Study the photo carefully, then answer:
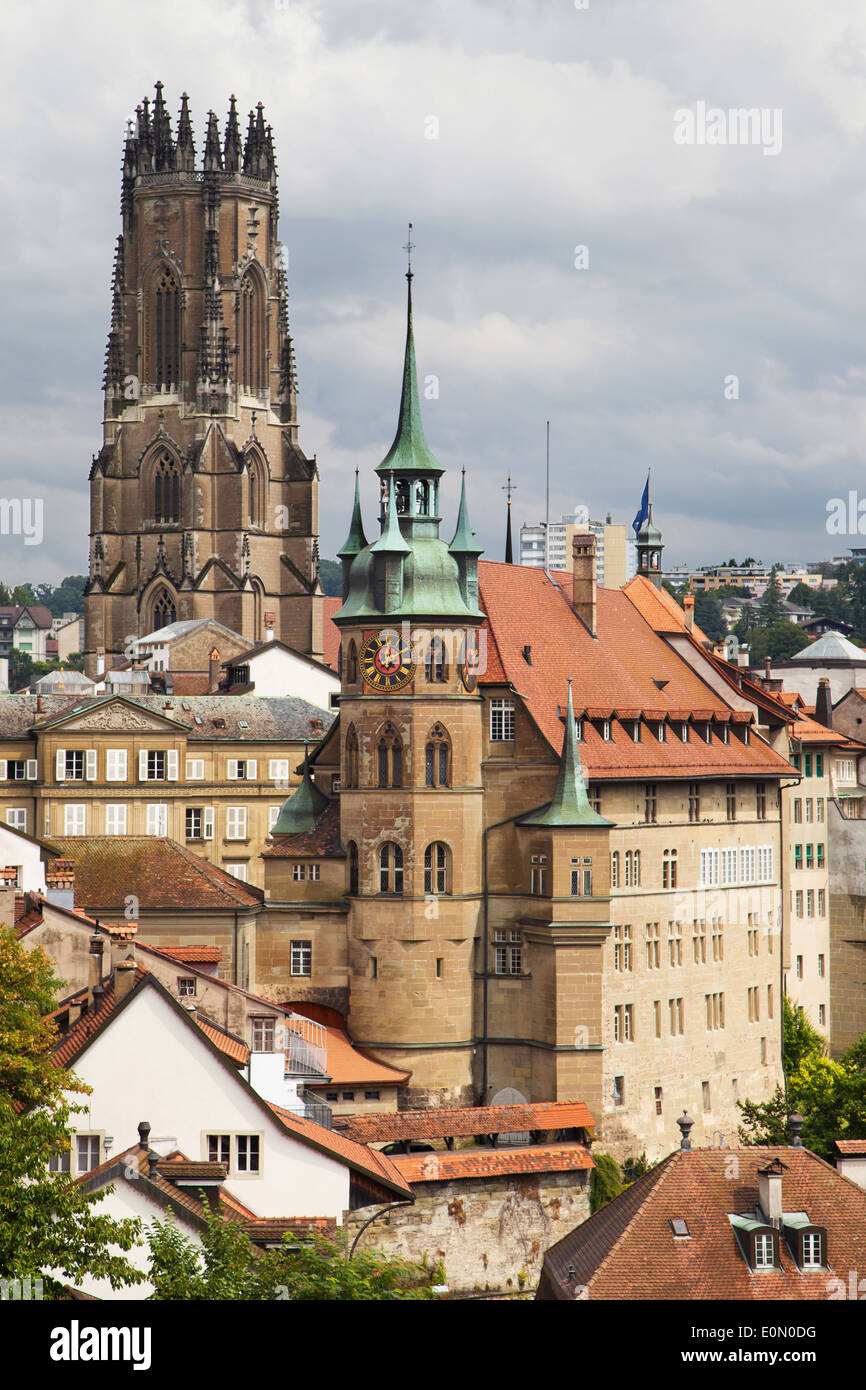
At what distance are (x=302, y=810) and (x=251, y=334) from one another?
8193cm

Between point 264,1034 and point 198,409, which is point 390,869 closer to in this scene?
point 264,1034

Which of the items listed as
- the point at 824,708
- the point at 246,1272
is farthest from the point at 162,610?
the point at 246,1272

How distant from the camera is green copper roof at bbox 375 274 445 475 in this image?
85500mm

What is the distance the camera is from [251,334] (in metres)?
164

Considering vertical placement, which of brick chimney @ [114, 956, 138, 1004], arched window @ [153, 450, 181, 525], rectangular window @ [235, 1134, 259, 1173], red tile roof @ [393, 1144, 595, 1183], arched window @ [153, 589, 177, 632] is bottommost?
red tile roof @ [393, 1144, 595, 1183]

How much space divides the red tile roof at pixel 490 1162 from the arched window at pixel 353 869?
46.8 ft

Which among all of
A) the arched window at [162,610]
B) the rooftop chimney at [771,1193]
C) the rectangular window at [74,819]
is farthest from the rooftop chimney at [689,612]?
the arched window at [162,610]

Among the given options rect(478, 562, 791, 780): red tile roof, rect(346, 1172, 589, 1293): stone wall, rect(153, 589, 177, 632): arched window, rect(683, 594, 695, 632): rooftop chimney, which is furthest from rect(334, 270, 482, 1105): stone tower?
rect(153, 589, 177, 632): arched window

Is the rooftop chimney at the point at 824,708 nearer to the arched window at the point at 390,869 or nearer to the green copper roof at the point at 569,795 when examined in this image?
the green copper roof at the point at 569,795

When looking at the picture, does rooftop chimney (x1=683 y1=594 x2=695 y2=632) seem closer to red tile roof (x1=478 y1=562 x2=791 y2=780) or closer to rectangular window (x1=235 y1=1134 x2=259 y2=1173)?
red tile roof (x1=478 y1=562 x2=791 y2=780)

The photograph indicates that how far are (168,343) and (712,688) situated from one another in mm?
75179

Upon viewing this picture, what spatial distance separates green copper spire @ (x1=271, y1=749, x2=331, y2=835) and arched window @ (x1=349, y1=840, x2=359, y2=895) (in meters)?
4.31

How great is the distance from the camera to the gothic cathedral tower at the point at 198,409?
159500 mm
